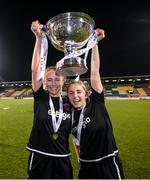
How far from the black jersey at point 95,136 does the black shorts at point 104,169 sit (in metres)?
0.04

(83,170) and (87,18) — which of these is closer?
(83,170)

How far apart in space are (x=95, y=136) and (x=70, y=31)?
821 millimetres

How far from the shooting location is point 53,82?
2180mm

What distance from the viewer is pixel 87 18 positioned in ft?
7.24

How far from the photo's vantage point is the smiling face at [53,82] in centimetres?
217

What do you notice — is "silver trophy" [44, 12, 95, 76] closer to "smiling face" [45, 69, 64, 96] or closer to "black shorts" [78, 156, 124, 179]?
"smiling face" [45, 69, 64, 96]

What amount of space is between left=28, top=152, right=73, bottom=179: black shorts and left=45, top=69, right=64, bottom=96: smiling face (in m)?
0.49

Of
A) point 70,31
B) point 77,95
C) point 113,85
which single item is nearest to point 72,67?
point 77,95

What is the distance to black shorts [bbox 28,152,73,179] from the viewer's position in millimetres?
2055

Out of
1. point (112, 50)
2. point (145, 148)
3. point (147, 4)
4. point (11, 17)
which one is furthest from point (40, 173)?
point (112, 50)

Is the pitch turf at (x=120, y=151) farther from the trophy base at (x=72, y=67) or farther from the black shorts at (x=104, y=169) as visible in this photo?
the trophy base at (x=72, y=67)

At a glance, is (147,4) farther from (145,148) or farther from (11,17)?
(145,148)

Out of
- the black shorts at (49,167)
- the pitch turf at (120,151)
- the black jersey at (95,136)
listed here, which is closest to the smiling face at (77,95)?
the black jersey at (95,136)

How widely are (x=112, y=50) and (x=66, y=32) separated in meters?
27.4
